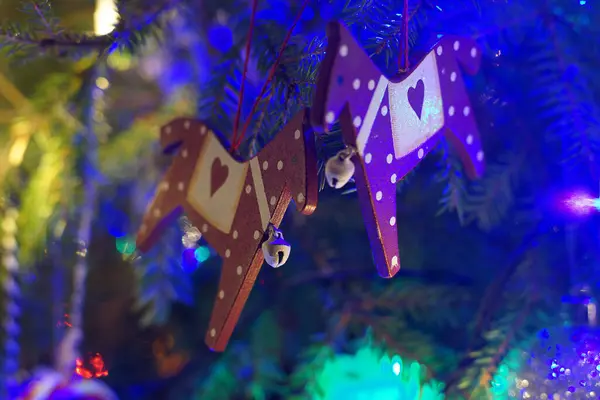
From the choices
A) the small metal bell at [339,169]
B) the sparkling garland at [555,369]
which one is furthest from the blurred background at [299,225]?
the small metal bell at [339,169]

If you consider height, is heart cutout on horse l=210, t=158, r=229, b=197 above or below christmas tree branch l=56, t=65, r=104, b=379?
above

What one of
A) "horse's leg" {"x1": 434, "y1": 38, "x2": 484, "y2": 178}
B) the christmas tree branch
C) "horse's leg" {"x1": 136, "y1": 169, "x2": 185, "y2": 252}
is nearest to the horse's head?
"horse's leg" {"x1": 434, "y1": 38, "x2": 484, "y2": 178}

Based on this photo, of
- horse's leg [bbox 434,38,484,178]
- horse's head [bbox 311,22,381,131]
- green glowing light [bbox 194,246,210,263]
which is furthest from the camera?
green glowing light [bbox 194,246,210,263]

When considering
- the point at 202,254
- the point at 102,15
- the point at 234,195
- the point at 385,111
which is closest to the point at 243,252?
the point at 234,195

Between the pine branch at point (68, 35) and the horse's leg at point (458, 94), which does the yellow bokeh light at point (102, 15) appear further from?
the horse's leg at point (458, 94)

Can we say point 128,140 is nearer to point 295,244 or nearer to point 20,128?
point 20,128

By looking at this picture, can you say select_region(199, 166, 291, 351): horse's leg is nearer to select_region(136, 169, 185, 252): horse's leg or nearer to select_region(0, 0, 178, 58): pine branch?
select_region(136, 169, 185, 252): horse's leg

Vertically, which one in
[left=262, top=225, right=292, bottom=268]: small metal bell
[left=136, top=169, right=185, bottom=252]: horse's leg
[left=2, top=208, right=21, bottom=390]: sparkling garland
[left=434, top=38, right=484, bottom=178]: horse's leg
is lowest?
[left=2, top=208, right=21, bottom=390]: sparkling garland
